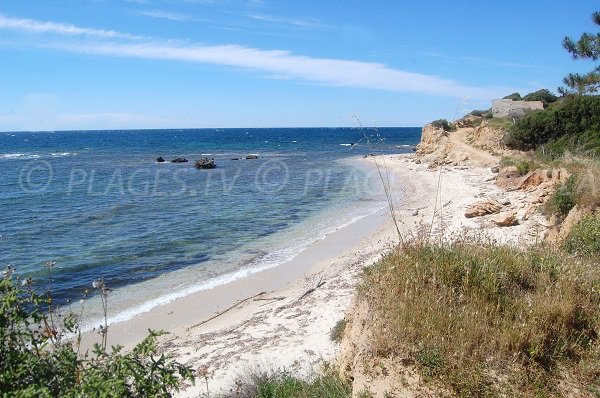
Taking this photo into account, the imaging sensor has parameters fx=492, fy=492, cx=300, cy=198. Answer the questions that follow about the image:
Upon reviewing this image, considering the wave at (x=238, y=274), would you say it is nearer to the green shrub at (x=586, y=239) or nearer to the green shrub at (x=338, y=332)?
the green shrub at (x=338, y=332)

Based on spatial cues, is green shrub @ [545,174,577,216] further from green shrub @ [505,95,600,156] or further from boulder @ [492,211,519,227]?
green shrub @ [505,95,600,156]

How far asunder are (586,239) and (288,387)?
19.5 feet

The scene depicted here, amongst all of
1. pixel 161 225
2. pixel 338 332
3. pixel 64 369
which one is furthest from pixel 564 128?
pixel 64 369

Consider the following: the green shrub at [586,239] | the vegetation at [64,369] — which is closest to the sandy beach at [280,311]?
the green shrub at [586,239]

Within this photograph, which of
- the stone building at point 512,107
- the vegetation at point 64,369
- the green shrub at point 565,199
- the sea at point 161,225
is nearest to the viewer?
the vegetation at point 64,369

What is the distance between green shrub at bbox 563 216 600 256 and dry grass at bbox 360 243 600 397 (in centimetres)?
217

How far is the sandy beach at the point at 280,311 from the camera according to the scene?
8.16 m

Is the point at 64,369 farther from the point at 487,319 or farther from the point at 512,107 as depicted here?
the point at 512,107

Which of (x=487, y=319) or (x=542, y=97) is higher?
(x=542, y=97)

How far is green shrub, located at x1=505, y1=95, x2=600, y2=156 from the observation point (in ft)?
88.5

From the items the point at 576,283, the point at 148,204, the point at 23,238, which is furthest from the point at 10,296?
the point at 148,204

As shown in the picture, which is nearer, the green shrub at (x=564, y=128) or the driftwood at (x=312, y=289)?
the driftwood at (x=312, y=289)

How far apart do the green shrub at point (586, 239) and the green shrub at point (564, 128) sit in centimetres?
1761

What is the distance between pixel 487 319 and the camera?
509 centimetres
